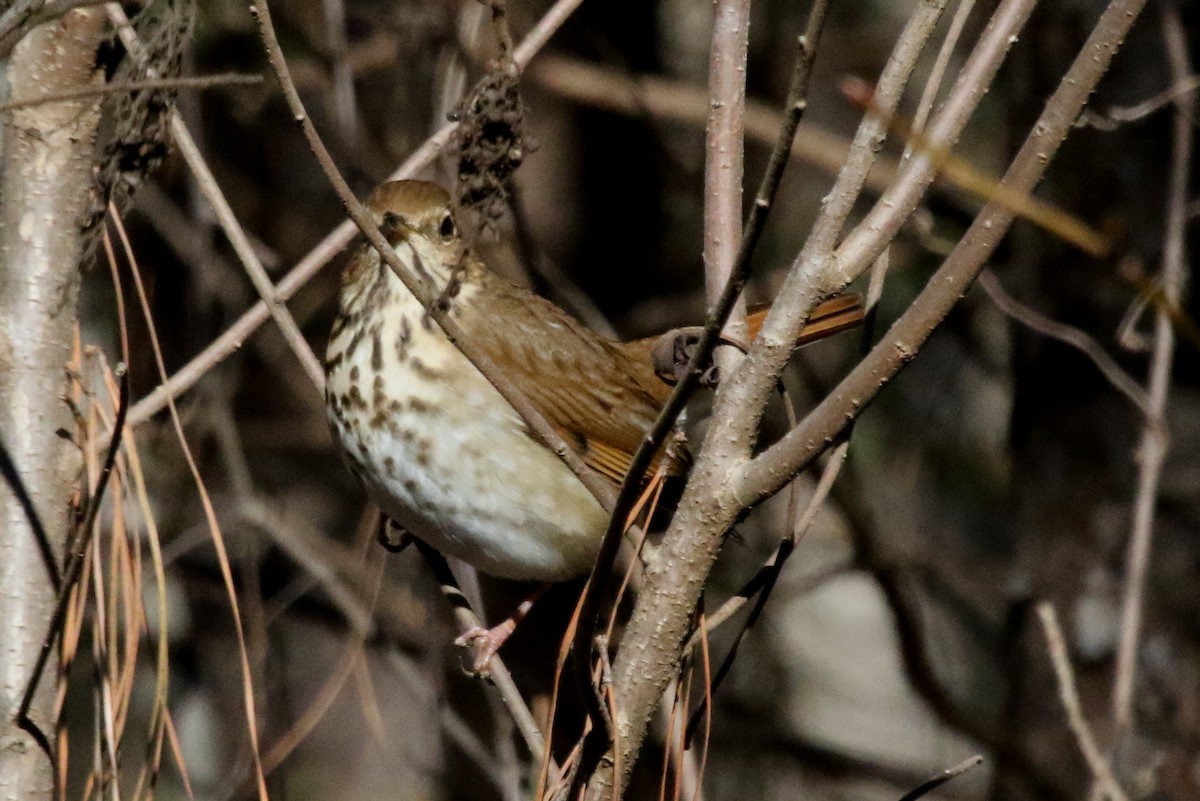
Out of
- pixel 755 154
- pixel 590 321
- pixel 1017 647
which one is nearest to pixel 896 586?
pixel 1017 647

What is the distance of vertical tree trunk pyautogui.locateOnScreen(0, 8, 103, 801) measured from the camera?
6.61 ft

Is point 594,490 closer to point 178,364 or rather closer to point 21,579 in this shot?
point 21,579

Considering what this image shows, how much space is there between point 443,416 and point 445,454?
0.07 metres

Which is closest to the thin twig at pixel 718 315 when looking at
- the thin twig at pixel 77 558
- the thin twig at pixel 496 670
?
the thin twig at pixel 496 670

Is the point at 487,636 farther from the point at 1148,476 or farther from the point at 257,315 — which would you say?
the point at 1148,476

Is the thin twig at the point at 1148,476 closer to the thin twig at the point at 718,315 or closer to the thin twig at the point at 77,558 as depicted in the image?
the thin twig at the point at 718,315

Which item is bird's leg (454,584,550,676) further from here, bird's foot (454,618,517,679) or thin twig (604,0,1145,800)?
thin twig (604,0,1145,800)

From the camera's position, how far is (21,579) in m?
2.00

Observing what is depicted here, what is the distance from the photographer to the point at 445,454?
2.70 m

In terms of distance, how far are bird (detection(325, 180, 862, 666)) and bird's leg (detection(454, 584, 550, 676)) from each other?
13 centimetres

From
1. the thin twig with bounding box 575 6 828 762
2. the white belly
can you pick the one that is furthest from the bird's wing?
the thin twig with bounding box 575 6 828 762

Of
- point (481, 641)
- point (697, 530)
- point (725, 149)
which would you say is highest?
point (725, 149)

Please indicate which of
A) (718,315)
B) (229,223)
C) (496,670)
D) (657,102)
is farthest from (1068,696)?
(657,102)

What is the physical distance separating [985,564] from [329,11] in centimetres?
282
